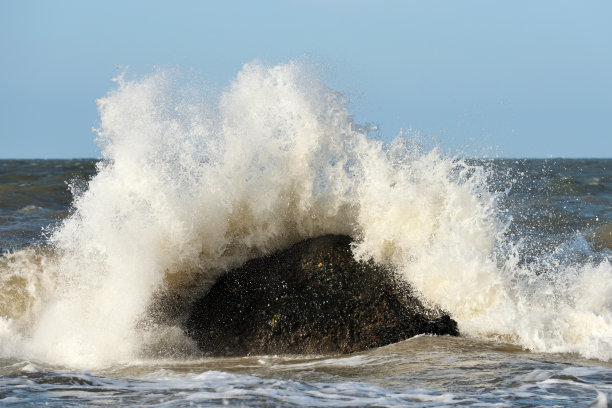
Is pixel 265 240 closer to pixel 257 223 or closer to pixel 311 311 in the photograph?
pixel 257 223

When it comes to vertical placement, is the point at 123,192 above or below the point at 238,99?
below

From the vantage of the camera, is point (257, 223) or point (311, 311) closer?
point (311, 311)

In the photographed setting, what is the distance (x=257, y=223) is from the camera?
526 centimetres

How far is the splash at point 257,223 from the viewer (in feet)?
15.8

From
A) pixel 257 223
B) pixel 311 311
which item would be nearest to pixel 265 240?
pixel 257 223

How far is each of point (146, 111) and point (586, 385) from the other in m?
3.96

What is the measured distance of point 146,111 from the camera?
5637 millimetres

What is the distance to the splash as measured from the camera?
4805mm

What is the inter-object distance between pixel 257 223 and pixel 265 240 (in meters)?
0.15

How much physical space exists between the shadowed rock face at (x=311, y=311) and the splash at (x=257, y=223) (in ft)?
0.49

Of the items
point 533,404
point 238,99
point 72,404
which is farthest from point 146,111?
point 533,404

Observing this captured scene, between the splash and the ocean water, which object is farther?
the splash

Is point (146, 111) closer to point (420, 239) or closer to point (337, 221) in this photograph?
A: point (337, 221)

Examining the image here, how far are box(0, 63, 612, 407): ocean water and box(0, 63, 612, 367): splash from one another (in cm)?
1
